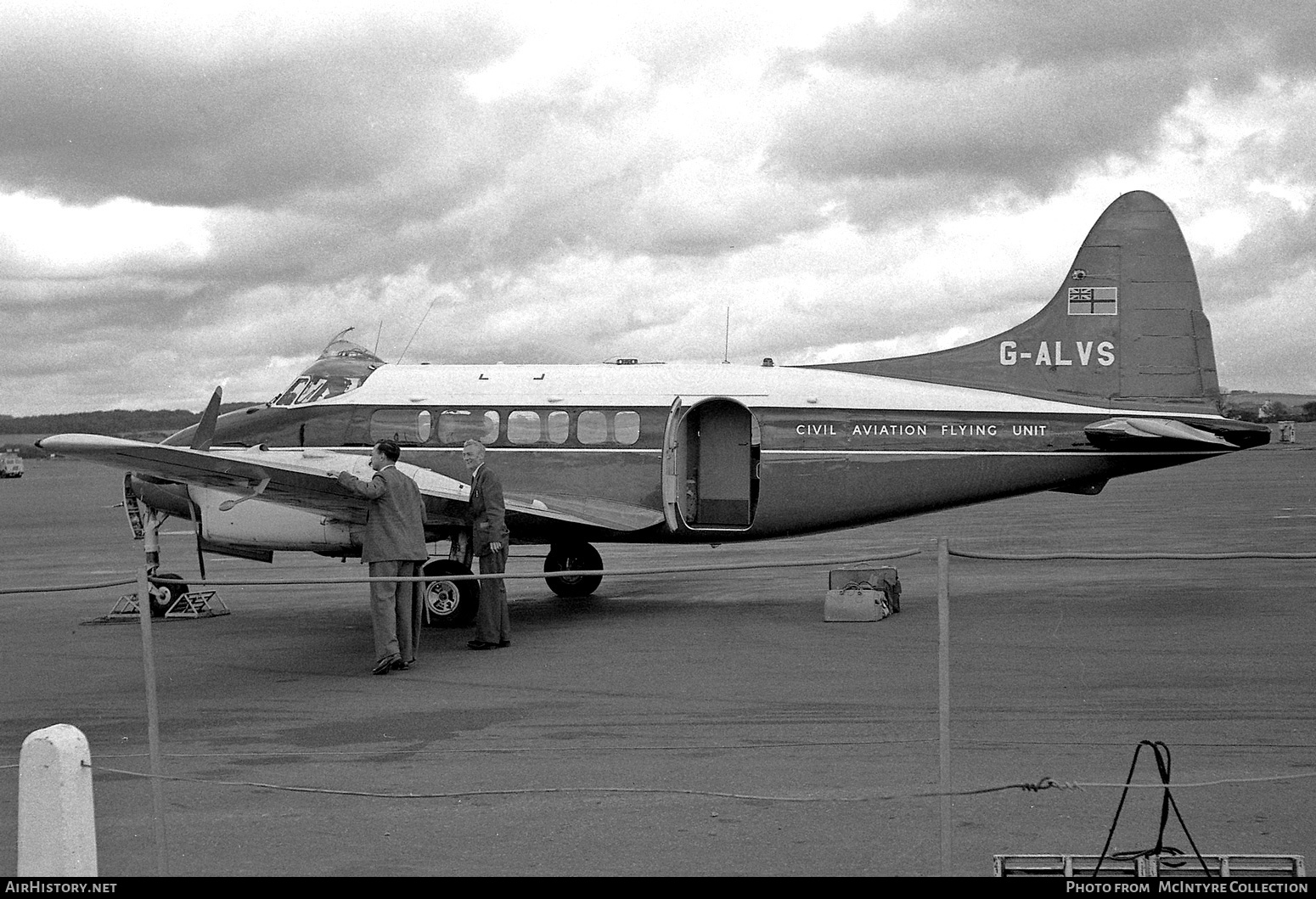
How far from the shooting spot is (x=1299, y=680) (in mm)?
10703

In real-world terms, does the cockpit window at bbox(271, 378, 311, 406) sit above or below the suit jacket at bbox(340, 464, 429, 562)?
above

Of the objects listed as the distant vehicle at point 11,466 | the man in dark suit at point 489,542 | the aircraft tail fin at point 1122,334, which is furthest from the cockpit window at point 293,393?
the distant vehicle at point 11,466

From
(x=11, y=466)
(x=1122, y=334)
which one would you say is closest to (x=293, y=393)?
(x=1122, y=334)

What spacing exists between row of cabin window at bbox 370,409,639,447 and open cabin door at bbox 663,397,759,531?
1.99 feet

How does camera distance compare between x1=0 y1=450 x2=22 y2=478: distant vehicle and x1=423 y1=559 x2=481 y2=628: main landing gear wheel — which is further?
x1=0 y1=450 x2=22 y2=478: distant vehicle

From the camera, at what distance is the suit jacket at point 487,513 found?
13.6 meters

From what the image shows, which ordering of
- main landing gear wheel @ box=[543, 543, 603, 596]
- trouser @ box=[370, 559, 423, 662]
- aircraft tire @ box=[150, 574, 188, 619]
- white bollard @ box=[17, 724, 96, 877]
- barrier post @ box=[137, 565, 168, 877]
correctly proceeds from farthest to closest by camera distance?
main landing gear wheel @ box=[543, 543, 603, 596], aircraft tire @ box=[150, 574, 188, 619], trouser @ box=[370, 559, 423, 662], barrier post @ box=[137, 565, 168, 877], white bollard @ box=[17, 724, 96, 877]

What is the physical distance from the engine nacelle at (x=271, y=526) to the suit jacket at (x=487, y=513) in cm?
243

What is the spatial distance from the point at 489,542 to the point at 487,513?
323 mm

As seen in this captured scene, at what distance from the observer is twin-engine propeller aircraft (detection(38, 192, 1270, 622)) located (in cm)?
1605

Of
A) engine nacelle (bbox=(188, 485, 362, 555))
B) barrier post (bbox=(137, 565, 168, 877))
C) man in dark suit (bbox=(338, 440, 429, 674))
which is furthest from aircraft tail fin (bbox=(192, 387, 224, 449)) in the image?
barrier post (bbox=(137, 565, 168, 877))

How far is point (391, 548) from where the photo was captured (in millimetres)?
12078

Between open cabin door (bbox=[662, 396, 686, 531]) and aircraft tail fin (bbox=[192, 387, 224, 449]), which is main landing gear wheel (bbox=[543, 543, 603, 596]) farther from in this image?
aircraft tail fin (bbox=[192, 387, 224, 449])

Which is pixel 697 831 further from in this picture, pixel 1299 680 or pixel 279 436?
pixel 279 436
